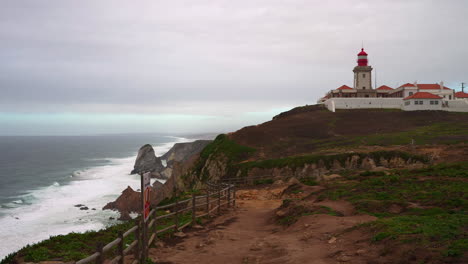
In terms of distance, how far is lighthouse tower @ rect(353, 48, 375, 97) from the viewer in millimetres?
81875

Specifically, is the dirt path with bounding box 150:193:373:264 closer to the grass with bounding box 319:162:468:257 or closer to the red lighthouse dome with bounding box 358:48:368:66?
the grass with bounding box 319:162:468:257

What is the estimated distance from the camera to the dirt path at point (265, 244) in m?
9.66

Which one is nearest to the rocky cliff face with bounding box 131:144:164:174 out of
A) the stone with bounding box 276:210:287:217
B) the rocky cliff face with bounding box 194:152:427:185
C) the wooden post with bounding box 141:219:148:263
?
the rocky cliff face with bounding box 194:152:427:185

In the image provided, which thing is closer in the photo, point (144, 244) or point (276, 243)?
point (144, 244)

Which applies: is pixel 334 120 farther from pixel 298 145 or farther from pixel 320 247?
pixel 320 247

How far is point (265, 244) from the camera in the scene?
1184 cm

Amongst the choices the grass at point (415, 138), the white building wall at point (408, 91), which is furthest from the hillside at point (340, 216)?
the white building wall at point (408, 91)

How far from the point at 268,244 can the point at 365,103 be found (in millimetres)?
70540

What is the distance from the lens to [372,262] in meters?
8.20

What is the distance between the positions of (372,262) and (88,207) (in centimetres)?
4606

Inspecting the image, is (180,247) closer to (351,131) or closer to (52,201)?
(52,201)

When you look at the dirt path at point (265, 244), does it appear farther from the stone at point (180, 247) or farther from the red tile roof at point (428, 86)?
the red tile roof at point (428, 86)

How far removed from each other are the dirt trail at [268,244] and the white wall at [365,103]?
209 feet

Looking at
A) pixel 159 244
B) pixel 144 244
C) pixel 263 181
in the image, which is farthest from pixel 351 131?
pixel 144 244
